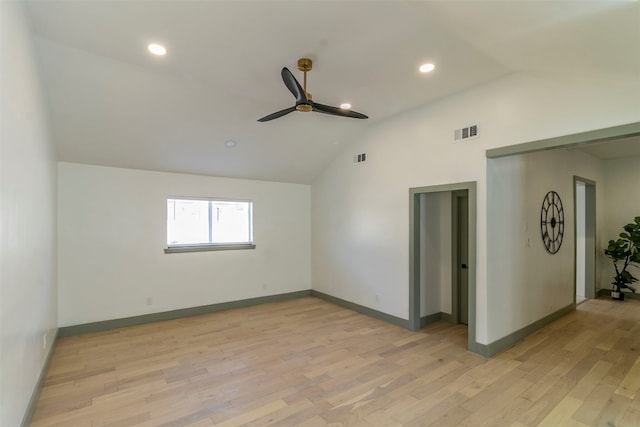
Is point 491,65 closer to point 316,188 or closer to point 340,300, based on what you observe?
point 316,188

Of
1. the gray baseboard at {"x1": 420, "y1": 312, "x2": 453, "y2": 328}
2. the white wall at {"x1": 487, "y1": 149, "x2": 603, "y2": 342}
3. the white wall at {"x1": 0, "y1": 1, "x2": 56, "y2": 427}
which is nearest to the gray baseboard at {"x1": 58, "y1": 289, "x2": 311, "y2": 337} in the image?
the white wall at {"x1": 0, "y1": 1, "x2": 56, "y2": 427}

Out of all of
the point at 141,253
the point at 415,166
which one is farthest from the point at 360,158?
the point at 141,253

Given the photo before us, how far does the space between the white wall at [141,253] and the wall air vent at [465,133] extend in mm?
3596

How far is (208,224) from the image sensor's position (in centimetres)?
553

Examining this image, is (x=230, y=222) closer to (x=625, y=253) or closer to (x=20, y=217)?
(x=20, y=217)

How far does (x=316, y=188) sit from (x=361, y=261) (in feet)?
6.58

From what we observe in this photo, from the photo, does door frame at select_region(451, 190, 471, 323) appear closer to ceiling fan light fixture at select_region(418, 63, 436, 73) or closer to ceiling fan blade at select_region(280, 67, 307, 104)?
ceiling fan light fixture at select_region(418, 63, 436, 73)

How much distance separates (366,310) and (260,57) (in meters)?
4.11

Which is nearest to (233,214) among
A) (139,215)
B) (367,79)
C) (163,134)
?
(139,215)

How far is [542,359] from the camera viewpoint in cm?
346

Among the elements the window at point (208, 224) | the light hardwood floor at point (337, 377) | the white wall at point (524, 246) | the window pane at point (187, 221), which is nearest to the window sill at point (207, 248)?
the window at point (208, 224)

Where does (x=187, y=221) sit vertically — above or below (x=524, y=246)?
above

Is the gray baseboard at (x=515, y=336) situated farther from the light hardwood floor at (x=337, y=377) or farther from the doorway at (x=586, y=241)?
the doorway at (x=586, y=241)

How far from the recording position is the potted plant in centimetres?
586
